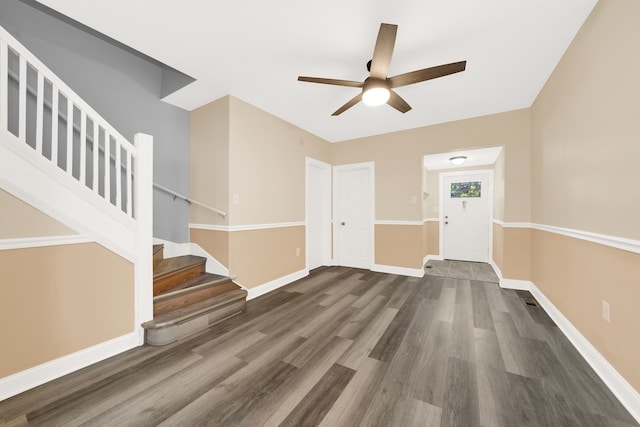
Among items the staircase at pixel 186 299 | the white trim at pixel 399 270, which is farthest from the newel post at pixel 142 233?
the white trim at pixel 399 270

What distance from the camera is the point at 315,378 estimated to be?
1650 mm

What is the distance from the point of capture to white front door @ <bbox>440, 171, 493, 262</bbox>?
5.36 metres

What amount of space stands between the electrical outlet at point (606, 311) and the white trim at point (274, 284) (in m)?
3.30

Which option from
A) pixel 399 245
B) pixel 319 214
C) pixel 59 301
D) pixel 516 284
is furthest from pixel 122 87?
pixel 516 284

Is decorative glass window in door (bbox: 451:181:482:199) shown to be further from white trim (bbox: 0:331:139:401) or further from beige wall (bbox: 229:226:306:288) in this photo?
white trim (bbox: 0:331:139:401)

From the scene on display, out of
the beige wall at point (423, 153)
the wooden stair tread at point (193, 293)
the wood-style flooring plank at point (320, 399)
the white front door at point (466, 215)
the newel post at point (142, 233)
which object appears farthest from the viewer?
the white front door at point (466, 215)

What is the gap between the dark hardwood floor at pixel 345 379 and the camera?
1.34 metres

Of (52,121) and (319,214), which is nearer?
(52,121)

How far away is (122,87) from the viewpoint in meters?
2.90

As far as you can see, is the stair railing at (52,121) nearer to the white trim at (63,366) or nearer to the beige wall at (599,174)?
the white trim at (63,366)

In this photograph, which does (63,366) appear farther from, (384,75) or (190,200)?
(384,75)

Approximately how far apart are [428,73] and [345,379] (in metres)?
2.47

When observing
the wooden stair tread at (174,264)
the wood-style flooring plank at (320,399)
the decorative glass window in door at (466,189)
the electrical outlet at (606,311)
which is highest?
the decorative glass window in door at (466,189)

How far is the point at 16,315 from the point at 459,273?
5519 millimetres
